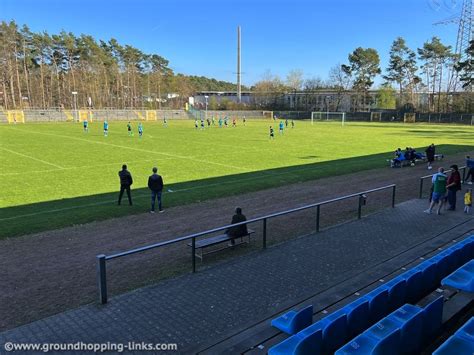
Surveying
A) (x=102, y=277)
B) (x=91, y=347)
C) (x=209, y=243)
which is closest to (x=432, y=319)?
(x=91, y=347)

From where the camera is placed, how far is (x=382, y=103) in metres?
107

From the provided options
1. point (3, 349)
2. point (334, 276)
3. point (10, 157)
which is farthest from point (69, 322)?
point (10, 157)

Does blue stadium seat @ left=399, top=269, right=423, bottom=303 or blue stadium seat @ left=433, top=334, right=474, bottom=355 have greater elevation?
blue stadium seat @ left=433, top=334, right=474, bottom=355

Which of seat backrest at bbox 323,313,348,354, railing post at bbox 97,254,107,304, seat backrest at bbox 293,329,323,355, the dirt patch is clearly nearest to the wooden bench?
the dirt patch

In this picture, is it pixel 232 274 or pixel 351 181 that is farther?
pixel 351 181

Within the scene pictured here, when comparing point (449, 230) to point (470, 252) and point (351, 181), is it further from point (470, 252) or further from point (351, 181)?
point (351, 181)

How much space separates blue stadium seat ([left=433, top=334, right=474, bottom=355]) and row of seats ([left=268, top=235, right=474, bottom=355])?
3.55 feet

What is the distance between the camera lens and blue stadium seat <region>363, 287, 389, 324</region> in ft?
16.9

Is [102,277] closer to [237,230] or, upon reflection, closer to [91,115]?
[237,230]

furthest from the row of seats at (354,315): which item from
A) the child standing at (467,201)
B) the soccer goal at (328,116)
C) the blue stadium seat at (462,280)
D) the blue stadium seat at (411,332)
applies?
the soccer goal at (328,116)

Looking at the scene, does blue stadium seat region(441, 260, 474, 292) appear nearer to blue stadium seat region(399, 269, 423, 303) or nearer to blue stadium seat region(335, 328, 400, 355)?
blue stadium seat region(399, 269, 423, 303)

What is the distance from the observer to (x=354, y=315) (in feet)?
16.0

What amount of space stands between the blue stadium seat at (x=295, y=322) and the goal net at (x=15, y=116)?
239 feet

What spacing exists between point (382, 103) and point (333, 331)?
367ft
